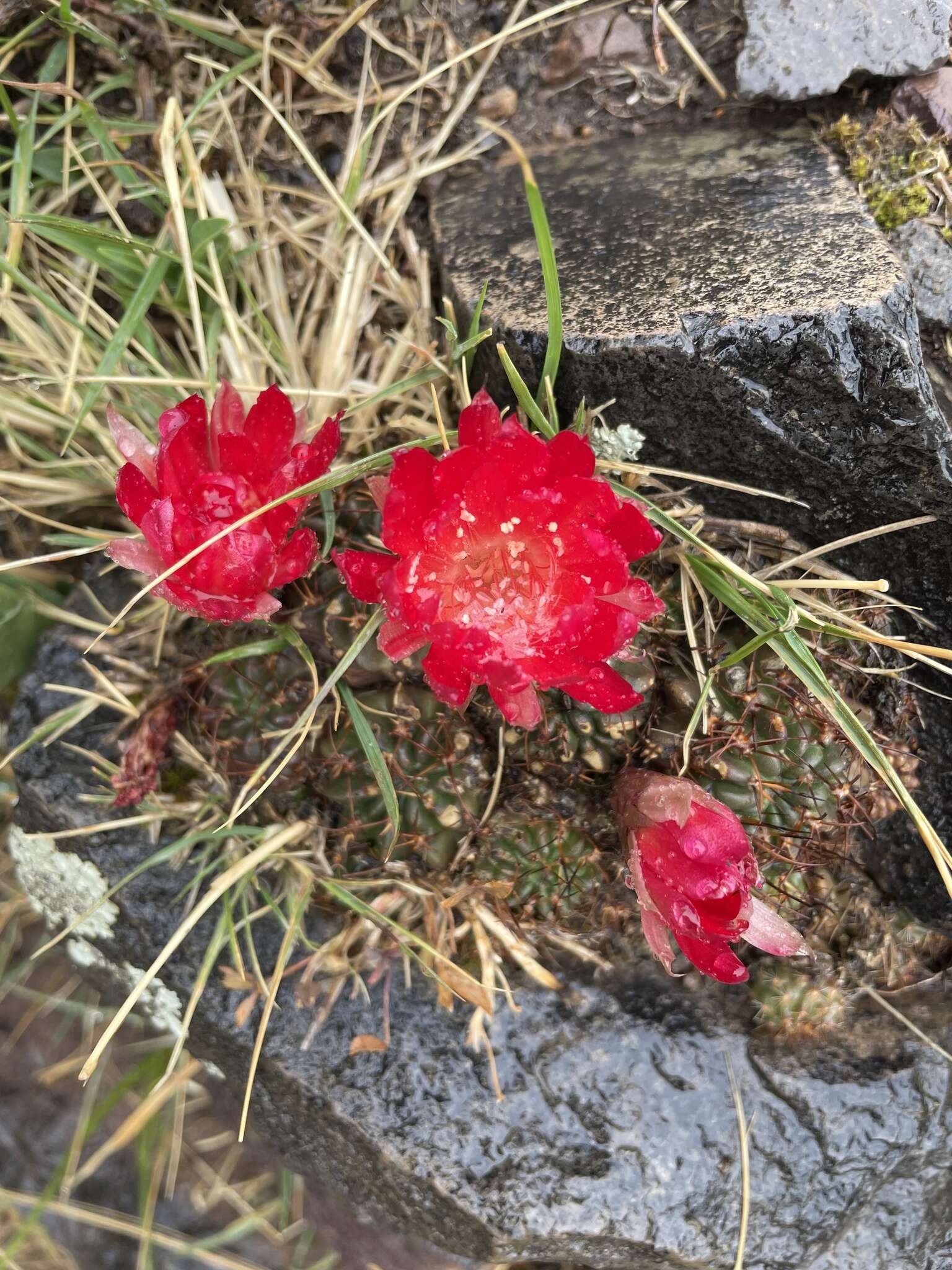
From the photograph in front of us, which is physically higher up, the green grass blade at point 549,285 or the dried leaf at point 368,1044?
the green grass blade at point 549,285

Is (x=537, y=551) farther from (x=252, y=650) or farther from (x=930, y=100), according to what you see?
(x=930, y=100)

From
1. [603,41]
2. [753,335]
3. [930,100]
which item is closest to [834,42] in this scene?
[930,100]

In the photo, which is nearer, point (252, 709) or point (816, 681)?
point (816, 681)

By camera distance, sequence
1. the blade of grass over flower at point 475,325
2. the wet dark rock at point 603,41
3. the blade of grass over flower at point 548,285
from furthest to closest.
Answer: the wet dark rock at point 603,41
the blade of grass over flower at point 475,325
the blade of grass over flower at point 548,285

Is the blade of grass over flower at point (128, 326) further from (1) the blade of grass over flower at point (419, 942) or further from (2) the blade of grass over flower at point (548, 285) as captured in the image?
(1) the blade of grass over flower at point (419, 942)

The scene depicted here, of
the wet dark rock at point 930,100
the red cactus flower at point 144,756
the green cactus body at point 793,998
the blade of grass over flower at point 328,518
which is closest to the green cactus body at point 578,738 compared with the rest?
the blade of grass over flower at point 328,518

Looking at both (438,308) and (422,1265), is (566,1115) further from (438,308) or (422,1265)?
(438,308)

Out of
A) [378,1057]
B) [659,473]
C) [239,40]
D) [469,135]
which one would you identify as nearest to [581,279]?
[659,473]

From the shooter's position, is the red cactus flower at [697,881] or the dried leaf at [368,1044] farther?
the dried leaf at [368,1044]

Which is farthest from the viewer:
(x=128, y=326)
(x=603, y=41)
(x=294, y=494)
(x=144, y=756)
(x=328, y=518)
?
(x=603, y=41)
